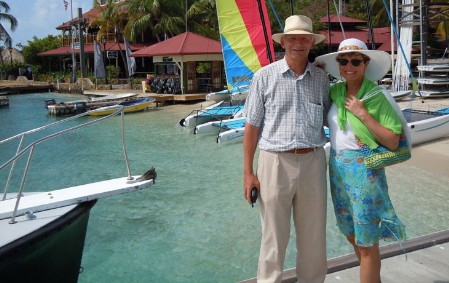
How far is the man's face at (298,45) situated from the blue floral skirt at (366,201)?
23.3 inches

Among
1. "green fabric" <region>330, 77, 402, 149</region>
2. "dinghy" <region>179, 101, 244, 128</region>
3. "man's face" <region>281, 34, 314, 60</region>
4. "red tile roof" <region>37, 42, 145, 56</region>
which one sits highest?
"red tile roof" <region>37, 42, 145, 56</region>

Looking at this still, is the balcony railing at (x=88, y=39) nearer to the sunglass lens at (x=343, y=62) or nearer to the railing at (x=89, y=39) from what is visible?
the railing at (x=89, y=39)

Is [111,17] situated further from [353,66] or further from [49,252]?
[353,66]

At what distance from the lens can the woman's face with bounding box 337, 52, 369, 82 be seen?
2729mm

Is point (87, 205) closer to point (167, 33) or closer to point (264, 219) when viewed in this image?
point (264, 219)

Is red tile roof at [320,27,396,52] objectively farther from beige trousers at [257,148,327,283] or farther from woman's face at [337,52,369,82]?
beige trousers at [257,148,327,283]

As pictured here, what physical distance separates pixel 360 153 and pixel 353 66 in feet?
1.65

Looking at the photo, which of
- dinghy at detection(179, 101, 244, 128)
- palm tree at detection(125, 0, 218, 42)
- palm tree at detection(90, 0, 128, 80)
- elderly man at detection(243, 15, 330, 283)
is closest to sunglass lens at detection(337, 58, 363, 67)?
elderly man at detection(243, 15, 330, 283)

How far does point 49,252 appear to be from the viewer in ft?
10.9

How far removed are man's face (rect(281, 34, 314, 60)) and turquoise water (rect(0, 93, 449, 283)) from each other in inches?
106

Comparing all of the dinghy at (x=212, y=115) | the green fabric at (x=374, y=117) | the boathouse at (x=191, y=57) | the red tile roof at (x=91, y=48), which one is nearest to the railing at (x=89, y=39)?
the red tile roof at (x=91, y=48)

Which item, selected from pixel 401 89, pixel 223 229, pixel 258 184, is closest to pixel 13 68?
pixel 401 89

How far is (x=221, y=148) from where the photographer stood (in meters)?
11.8

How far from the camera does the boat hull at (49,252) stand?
3020 mm
